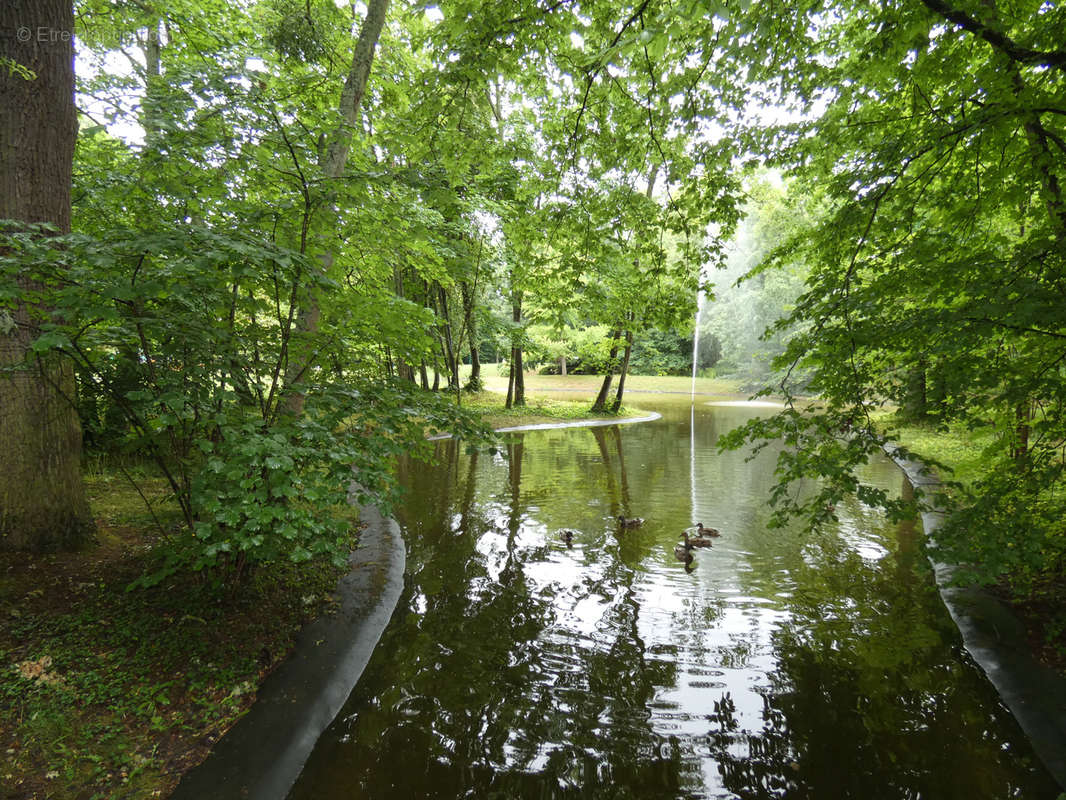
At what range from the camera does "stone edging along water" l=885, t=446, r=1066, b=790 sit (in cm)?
277

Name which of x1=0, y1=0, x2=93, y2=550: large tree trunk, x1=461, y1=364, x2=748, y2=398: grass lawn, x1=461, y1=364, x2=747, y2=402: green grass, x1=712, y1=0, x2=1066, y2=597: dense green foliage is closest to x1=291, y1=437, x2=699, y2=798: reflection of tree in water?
x1=712, y1=0, x2=1066, y2=597: dense green foliage

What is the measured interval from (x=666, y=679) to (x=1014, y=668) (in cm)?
250

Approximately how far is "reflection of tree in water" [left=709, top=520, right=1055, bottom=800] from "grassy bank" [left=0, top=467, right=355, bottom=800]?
9.81 feet

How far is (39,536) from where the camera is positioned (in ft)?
11.3

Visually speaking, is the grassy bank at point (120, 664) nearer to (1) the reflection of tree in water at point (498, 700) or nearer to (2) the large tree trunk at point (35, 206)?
(2) the large tree trunk at point (35, 206)

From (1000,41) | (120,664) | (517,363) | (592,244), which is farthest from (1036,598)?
(517,363)

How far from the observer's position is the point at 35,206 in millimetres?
3295

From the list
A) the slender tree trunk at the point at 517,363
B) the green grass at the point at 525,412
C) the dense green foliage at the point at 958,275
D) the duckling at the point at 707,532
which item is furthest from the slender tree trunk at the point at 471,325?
the dense green foliage at the point at 958,275

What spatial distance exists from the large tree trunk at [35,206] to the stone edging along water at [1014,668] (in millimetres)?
5794

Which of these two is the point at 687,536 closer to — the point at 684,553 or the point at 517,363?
the point at 684,553

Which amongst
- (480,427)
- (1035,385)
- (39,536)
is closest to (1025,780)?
(1035,385)

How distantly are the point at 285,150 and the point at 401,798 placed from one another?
4.43 m

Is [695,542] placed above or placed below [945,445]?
below

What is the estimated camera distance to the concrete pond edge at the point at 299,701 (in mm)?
2344
